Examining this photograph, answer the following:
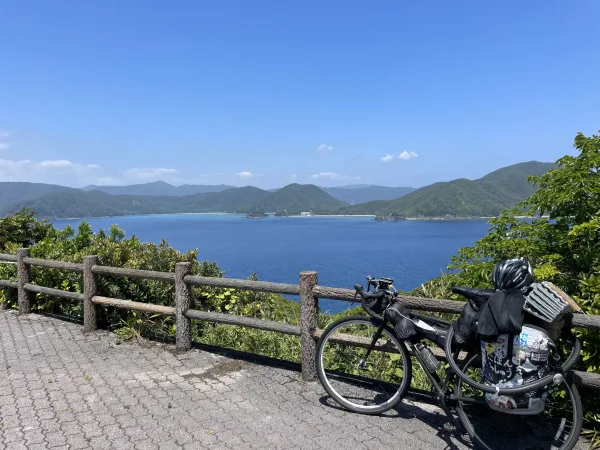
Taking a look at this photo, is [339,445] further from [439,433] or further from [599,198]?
[599,198]

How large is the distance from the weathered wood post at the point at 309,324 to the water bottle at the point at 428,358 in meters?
1.35

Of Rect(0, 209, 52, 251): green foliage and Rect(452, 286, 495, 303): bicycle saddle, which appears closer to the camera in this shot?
Rect(452, 286, 495, 303): bicycle saddle

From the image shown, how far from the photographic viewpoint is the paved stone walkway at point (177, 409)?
381cm

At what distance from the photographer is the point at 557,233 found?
18.2ft

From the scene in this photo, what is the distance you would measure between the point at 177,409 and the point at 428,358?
2476 mm

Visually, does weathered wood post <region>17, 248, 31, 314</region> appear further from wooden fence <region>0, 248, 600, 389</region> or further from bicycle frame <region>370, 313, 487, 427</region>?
bicycle frame <region>370, 313, 487, 427</region>

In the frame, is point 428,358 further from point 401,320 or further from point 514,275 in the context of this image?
point 514,275

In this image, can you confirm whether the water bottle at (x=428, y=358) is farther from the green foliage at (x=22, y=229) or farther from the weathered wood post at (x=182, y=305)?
the green foliage at (x=22, y=229)

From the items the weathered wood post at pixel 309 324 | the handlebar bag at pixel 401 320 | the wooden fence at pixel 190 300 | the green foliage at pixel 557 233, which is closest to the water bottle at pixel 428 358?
the handlebar bag at pixel 401 320

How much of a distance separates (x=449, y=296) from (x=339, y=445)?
478 centimetres

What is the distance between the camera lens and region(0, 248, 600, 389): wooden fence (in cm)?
433

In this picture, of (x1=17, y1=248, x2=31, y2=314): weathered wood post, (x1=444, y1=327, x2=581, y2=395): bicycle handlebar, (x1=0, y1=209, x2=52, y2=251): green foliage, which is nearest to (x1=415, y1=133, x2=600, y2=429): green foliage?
(x1=444, y1=327, x2=581, y2=395): bicycle handlebar

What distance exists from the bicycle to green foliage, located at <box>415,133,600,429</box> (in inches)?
56.6

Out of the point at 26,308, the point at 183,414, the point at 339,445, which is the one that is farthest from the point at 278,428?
the point at 26,308
